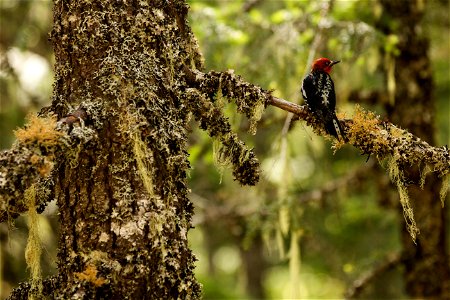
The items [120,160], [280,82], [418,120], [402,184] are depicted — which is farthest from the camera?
[418,120]

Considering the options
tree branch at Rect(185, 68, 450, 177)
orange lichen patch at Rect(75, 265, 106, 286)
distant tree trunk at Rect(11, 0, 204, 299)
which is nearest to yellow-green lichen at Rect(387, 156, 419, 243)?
tree branch at Rect(185, 68, 450, 177)

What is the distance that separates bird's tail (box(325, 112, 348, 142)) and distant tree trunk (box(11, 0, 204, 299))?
57cm

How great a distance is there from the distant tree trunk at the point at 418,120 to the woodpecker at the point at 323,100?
92.5 inches

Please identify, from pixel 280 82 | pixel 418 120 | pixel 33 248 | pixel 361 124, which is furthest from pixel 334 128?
pixel 418 120

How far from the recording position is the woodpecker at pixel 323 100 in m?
2.11

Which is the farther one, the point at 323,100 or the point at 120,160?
the point at 323,100

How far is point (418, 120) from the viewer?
15.8ft

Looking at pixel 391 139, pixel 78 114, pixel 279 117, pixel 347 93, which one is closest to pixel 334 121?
pixel 391 139

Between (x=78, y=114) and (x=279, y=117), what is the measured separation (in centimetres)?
310

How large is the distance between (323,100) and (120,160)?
0.88 meters

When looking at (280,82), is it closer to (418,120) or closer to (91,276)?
(418,120)

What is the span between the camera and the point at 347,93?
5.14m

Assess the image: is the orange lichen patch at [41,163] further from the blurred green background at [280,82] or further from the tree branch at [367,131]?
the blurred green background at [280,82]

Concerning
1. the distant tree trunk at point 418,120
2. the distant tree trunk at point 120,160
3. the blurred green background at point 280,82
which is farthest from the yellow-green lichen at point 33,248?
the distant tree trunk at point 418,120
